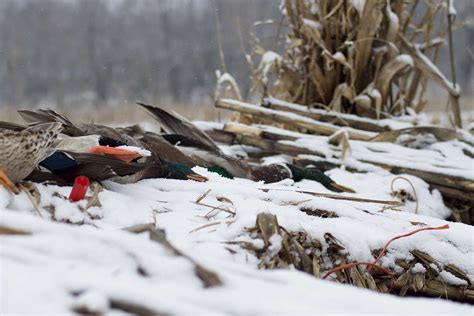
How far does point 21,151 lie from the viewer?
1250mm

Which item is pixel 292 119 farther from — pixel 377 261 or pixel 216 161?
pixel 377 261

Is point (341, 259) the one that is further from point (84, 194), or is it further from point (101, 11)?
point (101, 11)

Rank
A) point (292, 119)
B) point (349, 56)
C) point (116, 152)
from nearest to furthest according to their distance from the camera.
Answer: point (116, 152)
point (292, 119)
point (349, 56)

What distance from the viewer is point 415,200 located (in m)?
2.51

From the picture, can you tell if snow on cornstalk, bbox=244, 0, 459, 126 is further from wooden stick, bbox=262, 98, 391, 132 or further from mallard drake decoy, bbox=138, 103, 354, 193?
mallard drake decoy, bbox=138, 103, 354, 193

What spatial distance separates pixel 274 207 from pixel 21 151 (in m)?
0.56

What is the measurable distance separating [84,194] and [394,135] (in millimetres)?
1977

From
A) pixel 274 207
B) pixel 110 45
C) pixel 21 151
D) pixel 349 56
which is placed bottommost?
pixel 274 207

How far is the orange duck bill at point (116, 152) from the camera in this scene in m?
1.46

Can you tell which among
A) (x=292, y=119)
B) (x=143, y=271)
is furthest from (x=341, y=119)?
(x=143, y=271)

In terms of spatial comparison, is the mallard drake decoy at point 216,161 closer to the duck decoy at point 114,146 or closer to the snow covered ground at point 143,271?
the duck decoy at point 114,146

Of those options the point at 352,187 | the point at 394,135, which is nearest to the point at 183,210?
the point at 352,187

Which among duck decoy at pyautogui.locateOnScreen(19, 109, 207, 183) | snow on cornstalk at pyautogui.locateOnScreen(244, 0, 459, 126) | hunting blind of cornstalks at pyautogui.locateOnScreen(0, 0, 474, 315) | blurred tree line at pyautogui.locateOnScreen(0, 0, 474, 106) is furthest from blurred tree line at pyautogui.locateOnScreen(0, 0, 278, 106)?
duck decoy at pyautogui.locateOnScreen(19, 109, 207, 183)

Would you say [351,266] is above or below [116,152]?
below
